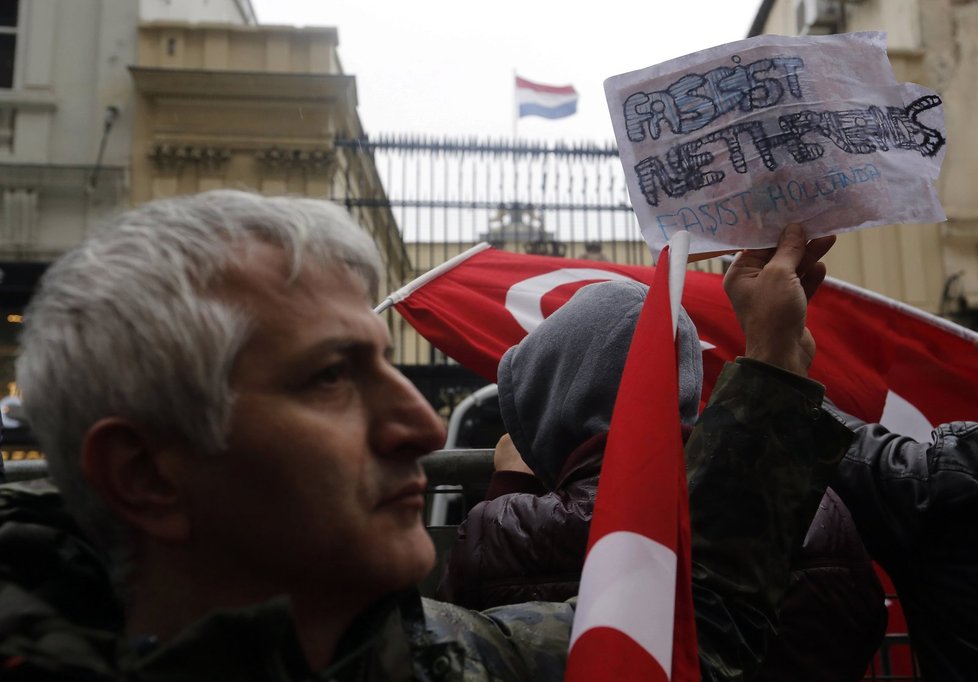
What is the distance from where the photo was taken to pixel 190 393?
3.76 ft

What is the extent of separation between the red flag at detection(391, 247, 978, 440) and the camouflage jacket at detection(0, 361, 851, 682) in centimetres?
185

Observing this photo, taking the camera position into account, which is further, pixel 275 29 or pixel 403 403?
pixel 275 29

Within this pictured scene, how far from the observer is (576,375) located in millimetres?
1814

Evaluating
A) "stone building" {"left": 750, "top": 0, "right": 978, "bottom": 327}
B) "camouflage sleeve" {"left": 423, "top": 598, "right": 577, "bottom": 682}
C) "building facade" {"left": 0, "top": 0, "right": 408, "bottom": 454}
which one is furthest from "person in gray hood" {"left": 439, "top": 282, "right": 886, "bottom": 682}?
"stone building" {"left": 750, "top": 0, "right": 978, "bottom": 327}

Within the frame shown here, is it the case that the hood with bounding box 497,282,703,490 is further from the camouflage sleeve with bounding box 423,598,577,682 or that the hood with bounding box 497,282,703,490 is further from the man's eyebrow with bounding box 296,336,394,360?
the man's eyebrow with bounding box 296,336,394,360

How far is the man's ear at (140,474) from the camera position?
1171mm

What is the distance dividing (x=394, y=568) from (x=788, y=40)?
1118 millimetres

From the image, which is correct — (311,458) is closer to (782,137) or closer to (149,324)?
(149,324)

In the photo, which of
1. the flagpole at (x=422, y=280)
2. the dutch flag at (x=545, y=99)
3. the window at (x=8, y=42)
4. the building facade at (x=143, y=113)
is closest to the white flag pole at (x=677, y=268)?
the flagpole at (x=422, y=280)

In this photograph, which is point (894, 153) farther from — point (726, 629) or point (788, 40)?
point (726, 629)

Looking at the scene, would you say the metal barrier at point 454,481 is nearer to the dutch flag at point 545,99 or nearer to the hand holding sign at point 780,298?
the hand holding sign at point 780,298

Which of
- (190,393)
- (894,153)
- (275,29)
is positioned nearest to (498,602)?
(190,393)

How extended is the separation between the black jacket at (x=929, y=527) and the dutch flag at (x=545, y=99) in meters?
Answer: 12.8

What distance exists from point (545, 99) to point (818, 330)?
1123cm
